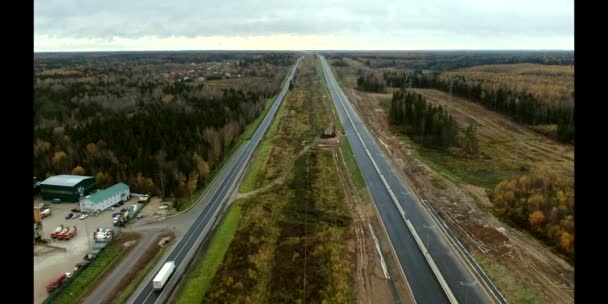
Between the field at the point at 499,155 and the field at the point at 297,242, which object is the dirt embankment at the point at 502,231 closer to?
the field at the point at 499,155

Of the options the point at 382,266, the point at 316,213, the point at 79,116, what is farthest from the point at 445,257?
the point at 79,116

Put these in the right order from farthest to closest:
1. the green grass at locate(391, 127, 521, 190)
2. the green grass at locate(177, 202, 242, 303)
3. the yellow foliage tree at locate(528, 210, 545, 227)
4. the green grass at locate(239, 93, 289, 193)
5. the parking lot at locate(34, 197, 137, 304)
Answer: the green grass at locate(391, 127, 521, 190)
the green grass at locate(239, 93, 289, 193)
the yellow foliage tree at locate(528, 210, 545, 227)
the parking lot at locate(34, 197, 137, 304)
the green grass at locate(177, 202, 242, 303)

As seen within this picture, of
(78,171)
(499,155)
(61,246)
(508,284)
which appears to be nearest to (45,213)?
(61,246)

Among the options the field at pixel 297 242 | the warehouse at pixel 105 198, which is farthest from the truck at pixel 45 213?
the field at pixel 297 242

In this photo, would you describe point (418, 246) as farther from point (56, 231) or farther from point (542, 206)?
point (56, 231)

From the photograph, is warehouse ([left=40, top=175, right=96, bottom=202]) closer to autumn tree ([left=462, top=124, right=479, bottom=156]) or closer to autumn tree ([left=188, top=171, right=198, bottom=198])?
autumn tree ([left=188, top=171, right=198, bottom=198])

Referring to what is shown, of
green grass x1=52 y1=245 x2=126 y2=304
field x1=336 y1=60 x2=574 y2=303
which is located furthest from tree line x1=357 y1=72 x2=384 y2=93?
green grass x1=52 y1=245 x2=126 y2=304

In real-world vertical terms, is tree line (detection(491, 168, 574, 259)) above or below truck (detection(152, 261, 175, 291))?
above
